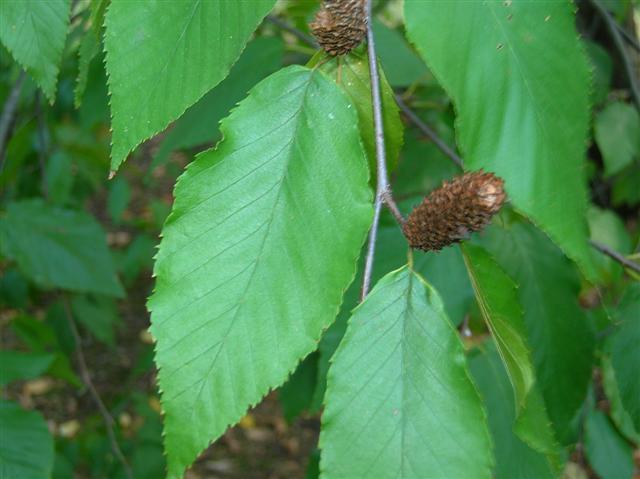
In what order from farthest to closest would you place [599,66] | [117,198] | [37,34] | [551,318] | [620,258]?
[117,198], [599,66], [551,318], [620,258], [37,34]

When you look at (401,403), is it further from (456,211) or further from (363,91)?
(363,91)

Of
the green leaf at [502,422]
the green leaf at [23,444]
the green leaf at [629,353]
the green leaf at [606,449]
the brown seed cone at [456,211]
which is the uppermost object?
the brown seed cone at [456,211]

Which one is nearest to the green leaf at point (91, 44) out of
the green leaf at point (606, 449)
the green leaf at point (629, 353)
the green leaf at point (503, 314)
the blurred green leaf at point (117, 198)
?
the green leaf at point (503, 314)

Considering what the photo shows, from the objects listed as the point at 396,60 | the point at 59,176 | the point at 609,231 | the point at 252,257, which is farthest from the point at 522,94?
the point at 59,176

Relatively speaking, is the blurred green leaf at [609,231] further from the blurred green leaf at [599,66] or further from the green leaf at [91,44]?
the green leaf at [91,44]

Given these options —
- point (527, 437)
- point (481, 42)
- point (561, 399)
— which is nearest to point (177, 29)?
point (481, 42)

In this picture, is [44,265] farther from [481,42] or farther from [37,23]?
[481,42]
